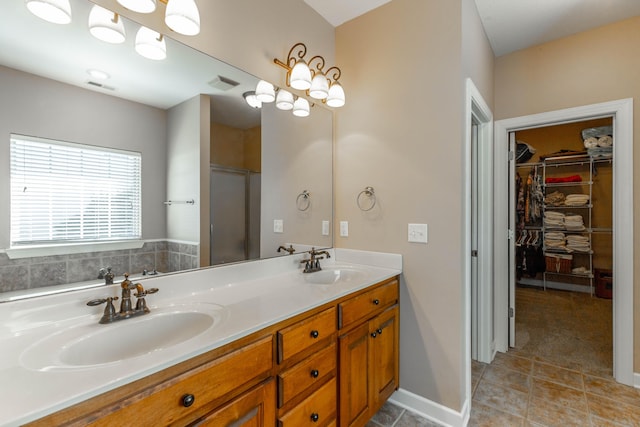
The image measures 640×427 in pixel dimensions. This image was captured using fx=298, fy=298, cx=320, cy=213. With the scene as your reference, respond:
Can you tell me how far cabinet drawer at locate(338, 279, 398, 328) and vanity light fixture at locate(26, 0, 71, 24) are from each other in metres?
1.55

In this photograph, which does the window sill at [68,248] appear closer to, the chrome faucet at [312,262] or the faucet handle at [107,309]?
the faucet handle at [107,309]

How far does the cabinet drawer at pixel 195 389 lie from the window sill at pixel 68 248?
0.68 m

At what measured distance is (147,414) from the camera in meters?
0.73

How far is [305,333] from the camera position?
1.21 metres

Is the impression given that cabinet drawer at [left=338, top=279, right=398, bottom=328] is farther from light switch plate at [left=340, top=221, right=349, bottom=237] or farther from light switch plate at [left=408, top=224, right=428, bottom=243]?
light switch plate at [left=340, top=221, right=349, bottom=237]

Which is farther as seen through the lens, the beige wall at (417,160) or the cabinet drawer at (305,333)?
the beige wall at (417,160)

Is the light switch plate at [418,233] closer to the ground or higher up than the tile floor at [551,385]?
higher up

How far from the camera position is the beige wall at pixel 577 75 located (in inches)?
83.7

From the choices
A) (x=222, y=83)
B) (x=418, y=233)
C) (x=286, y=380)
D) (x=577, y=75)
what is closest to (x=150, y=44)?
(x=222, y=83)

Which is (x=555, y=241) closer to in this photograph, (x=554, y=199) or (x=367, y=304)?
(x=554, y=199)

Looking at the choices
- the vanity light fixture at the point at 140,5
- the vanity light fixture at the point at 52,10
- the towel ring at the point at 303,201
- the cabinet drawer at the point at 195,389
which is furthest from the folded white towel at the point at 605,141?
the vanity light fixture at the point at 52,10

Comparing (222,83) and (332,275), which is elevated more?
(222,83)

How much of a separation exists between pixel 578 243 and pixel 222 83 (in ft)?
16.9

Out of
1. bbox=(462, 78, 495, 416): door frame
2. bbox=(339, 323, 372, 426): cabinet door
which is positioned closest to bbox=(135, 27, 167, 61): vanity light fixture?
bbox=(339, 323, 372, 426): cabinet door
